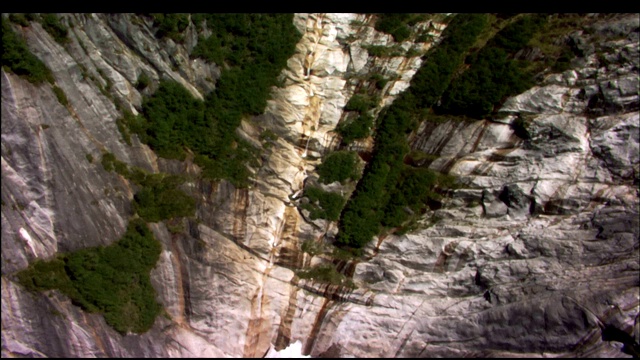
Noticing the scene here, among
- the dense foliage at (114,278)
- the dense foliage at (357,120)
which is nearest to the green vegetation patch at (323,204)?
Answer: the dense foliage at (357,120)

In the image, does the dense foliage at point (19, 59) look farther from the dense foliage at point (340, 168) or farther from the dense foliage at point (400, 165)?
the dense foliage at point (400, 165)

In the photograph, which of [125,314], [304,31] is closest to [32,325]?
[125,314]

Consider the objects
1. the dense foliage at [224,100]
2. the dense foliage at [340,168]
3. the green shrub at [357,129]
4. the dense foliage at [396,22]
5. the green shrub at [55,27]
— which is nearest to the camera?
the green shrub at [55,27]

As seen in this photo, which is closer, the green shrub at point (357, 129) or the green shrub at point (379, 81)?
the green shrub at point (357, 129)

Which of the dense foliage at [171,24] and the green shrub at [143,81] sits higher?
the dense foliage at [171,24]

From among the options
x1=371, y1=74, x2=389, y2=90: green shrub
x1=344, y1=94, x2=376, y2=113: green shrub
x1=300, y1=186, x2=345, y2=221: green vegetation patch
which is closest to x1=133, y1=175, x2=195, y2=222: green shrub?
x1=300, y1=186, x2=345, y2=221: green vegetation patch

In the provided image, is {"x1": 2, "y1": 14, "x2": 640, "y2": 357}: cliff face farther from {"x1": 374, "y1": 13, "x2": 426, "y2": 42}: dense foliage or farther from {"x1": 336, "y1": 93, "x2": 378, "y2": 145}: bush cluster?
{"x1": 374, "y1": 13, "x2": 426, "y2": 42}: dense foliage

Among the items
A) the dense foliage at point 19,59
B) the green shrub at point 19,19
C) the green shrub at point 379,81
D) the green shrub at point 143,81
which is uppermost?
the green shrub at point 379,81
